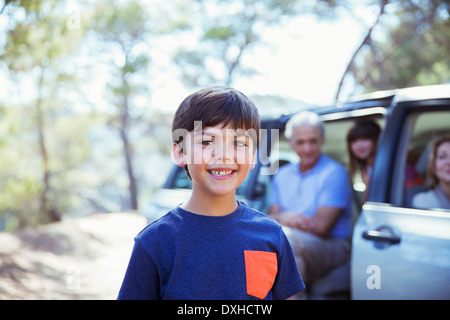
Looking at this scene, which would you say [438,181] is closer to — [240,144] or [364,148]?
[364,148]

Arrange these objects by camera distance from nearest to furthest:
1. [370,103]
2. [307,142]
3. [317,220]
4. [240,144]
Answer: [240,144], [370,103], [317,220], [307,142]

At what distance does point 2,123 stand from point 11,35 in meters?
3.76

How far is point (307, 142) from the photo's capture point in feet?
12.2

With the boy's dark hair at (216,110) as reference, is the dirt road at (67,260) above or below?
below

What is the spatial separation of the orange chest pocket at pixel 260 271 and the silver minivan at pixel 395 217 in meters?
1.17

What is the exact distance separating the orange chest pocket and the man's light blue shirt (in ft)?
6.82

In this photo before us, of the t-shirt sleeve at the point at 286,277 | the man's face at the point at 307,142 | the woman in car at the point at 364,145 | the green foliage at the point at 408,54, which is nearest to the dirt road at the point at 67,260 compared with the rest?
the man's face at the point at 307,142

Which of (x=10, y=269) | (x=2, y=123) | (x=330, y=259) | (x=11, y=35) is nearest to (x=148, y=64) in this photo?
(x=2, y=123)

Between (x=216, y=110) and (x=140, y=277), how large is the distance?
58 centimetres

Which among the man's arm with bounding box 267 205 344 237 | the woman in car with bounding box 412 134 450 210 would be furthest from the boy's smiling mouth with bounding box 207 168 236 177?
the man's arm with bounding box 267 205 344 237

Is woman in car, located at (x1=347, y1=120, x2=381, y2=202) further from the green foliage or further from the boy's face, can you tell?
the green foliage

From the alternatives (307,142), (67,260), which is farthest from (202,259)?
(67,260)

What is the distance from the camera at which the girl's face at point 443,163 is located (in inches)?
105

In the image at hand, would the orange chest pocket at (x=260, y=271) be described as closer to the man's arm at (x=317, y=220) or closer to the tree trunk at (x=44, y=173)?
the man's arm at (x=317, y=220)
